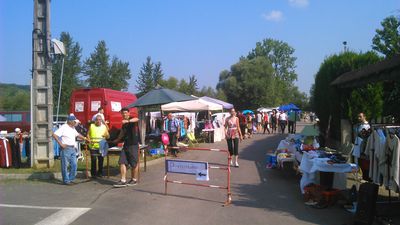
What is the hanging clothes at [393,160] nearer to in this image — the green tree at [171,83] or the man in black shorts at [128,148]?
the man in black shorts at [128,148]

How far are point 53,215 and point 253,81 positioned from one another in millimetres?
61444

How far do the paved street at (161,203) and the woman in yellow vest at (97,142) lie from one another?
62 centimetres

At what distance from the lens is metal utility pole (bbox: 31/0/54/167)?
13367mm

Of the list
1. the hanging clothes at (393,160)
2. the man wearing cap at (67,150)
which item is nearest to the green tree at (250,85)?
the man wearing cap at (67,150)

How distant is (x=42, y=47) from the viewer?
13578 millimetres

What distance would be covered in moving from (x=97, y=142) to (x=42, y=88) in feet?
10.6

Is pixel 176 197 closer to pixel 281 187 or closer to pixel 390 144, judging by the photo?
pixel 281 187

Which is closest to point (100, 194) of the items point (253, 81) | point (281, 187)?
point (281, 187)

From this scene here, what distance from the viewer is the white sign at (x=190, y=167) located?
9.08 meters

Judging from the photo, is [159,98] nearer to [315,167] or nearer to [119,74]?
[315,167]

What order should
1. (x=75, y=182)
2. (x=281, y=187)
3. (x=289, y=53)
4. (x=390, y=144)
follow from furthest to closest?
(x=289, y=53), (x=75, y=182), (x=281, y=187), (x=390, y=144)

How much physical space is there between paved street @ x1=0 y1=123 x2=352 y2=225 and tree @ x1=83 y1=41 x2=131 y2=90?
69.3m

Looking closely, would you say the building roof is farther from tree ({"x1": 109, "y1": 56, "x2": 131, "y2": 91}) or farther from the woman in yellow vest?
tree ({"x1": 109, "y1": 56, "x2": 131, "y2": 91})

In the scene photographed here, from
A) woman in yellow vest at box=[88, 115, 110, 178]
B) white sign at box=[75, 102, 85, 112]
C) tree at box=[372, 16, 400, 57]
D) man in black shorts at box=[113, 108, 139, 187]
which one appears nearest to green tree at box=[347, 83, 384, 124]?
man in black shorts at box=[113, 108, 139, 187]
